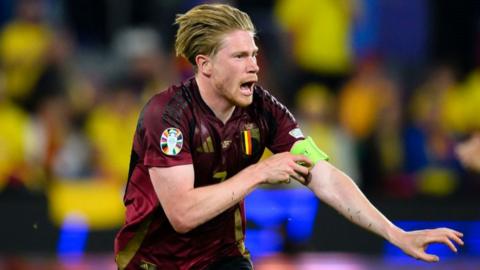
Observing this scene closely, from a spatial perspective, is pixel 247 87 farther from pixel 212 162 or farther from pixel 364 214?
pixel 364 214

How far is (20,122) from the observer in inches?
A: 485

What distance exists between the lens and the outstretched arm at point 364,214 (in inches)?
219

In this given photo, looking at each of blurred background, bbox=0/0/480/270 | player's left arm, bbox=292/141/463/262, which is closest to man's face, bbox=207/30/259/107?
player's left arm, bbox=292/141/463/262

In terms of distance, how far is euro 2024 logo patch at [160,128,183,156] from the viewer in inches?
223

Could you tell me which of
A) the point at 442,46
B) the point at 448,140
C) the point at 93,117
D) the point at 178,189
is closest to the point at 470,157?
the point at 178,189

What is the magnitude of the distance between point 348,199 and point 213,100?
829 mm

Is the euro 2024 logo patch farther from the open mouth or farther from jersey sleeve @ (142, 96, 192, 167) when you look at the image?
the open mouth

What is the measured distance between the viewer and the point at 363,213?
5828 millimetres

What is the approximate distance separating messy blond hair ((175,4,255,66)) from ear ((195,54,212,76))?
0.08ft

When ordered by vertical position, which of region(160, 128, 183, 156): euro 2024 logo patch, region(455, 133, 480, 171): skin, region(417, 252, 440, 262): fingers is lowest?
region(417, 252, 440, 262): fingers

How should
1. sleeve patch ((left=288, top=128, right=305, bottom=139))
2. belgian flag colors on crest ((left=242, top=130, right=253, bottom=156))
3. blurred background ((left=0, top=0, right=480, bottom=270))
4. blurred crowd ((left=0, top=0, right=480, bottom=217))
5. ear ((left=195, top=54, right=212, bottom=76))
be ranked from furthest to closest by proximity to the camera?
blurred crowd ((left=0, top=0, right=480, bottom=217)) → blurred background ((left=0, top=0, right=480, bottom=270)) → sleeve patch ((left=288, top=128, right=305, bottom=139)) → belgian flag colors on crest ((left=242, top=130, right=253, bottom=156)) → ear ((left=195, top=54, right=212, bottom=76))

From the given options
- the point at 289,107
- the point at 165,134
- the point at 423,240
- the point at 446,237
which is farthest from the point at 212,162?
the point at 289,107

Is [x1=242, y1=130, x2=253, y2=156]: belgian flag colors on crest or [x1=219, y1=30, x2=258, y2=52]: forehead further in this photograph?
[x1=242, y1=130, x2=253, y2=156]: belgian flag colors on crest

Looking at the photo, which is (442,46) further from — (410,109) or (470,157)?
(470,157)
